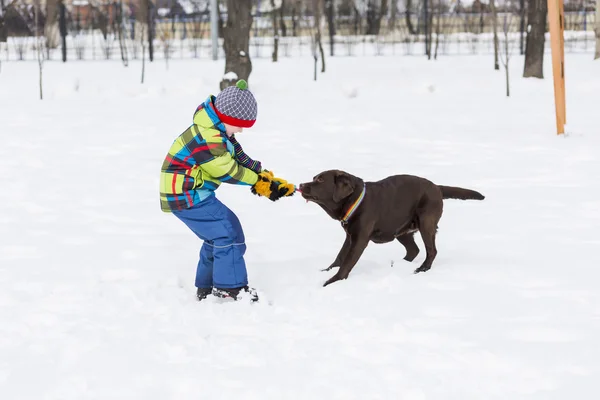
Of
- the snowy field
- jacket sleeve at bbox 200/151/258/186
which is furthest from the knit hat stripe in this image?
the snowy field

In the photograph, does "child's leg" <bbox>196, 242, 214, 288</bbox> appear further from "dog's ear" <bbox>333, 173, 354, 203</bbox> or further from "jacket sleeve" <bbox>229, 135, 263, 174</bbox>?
"dog's ear" <bbox>333, 173, 354, 203</bbox>

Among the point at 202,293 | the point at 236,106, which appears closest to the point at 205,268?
the point at 202,293

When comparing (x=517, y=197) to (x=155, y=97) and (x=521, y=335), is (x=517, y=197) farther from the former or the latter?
(x=155, y=97)

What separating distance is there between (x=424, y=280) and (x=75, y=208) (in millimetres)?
3775

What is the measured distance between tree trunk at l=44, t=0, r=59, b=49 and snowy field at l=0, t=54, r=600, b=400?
12.7 meters

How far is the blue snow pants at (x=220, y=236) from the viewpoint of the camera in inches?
184

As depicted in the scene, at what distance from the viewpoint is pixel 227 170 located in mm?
4559

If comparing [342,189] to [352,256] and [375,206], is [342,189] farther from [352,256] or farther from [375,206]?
[352,256]

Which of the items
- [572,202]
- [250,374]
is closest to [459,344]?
[250,374]

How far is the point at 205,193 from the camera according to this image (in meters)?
4.65

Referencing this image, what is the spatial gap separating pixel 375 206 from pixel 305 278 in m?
0.66

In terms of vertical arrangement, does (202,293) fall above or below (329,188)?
below

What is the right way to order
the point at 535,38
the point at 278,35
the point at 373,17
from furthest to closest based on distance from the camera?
the point at 373,17
the point at 278,35
the point at 535,38

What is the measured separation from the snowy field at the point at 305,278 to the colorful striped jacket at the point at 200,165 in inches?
24.8
